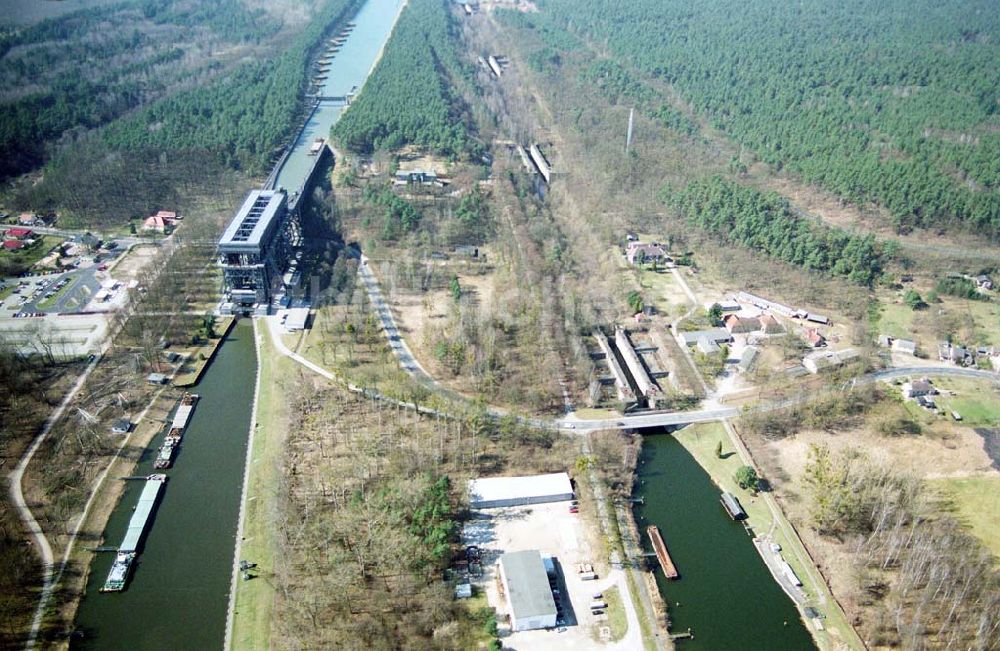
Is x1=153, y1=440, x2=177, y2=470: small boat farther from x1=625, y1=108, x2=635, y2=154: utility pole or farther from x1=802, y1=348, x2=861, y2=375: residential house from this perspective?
x1=625, y1=108, x2=635, y2=154: utility pole

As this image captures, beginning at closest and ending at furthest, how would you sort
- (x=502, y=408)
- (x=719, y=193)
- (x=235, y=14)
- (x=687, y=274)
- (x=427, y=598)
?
(x=427, y=598)
(x=502, y=408)
(x=687, y=274)
(x=719, y=193)
(x=235, y=14)

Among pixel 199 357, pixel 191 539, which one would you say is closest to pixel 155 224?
pixel 199 357

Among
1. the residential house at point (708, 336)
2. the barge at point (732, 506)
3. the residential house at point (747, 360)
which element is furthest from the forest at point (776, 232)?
the barge at point (732, 506)

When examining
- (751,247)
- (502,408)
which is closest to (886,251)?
(751,247)

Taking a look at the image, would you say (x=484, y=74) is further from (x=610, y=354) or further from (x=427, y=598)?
(x=427, y=598)

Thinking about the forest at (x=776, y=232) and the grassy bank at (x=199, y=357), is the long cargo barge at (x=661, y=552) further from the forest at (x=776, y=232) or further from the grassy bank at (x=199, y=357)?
the forest at (x=776, y=232)

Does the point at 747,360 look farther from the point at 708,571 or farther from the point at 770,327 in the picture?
the point at 708,571
